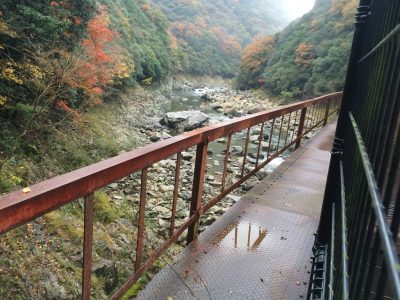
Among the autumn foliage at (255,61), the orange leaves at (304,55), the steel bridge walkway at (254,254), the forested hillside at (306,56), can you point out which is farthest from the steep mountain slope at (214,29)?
the steel bridge walkway at (254,254)

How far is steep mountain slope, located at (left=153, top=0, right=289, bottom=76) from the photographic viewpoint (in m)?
56.9

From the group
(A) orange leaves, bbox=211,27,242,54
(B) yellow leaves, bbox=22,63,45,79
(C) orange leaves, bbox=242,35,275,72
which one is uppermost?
(A) orange leaves, bbox=211,27,242,54

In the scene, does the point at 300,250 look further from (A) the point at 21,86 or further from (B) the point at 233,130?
(A) the point at 21,86

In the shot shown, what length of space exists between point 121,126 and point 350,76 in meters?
13.3

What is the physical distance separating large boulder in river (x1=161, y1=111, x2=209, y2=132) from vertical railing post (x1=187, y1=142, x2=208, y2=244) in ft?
43.7

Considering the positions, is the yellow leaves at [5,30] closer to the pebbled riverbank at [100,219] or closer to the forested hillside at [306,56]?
the pebbled riverbank at [100,219]

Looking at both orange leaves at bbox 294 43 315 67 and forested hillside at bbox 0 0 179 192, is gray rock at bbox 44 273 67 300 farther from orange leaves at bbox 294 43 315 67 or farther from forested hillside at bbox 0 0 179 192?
orange leaves at bbox 294 43 315 67

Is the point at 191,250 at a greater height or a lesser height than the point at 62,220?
greater

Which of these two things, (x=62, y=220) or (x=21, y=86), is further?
(x=21, y=86)

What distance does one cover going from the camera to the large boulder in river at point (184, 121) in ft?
54.0

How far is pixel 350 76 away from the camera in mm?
2371

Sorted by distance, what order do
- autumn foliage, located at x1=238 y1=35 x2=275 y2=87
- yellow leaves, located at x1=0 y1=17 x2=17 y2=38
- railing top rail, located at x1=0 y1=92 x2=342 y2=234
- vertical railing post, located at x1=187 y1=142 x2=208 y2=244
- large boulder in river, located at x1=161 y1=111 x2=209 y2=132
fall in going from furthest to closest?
autumn foliage, located at x1=238 y1=35 x2=275 y2=87, large boulder in river, located at x1=161 y1=111 x2=209 y2=132, yellow leaves, located at x1=0 y1=17 x2=17 y2=38, vertical railing post, located at x1=187 y1=142 x2=208 y2=244, railing top rail, located at x1=0 y1=92 x2=342 y2=234

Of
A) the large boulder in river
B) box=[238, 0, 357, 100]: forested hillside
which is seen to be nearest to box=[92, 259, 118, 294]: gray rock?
the large boulder in river

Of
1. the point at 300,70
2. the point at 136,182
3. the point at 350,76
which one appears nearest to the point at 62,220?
the point at 136,182
